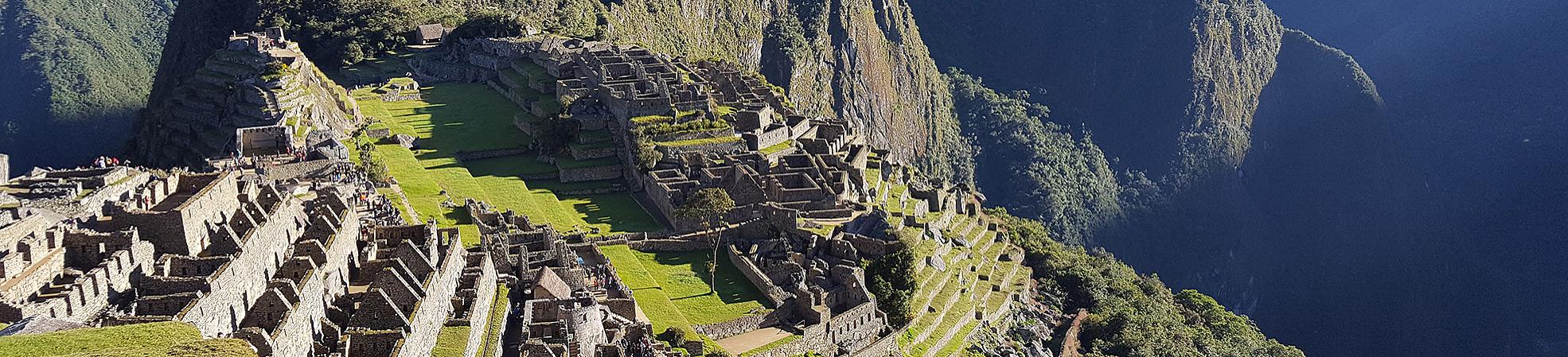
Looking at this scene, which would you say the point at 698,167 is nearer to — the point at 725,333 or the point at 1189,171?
the point at 725,333

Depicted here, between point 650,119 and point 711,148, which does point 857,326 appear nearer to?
point 711,148

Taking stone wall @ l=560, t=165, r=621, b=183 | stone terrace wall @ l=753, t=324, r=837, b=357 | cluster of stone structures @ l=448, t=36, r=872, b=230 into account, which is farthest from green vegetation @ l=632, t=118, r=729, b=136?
stone terrace wall @ l=753, t=324, r=837, b=357

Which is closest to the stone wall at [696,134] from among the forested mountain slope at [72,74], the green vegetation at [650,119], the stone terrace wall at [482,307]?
the green vegetation at [650,119]

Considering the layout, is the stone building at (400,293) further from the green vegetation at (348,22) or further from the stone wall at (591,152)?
the green vegetation at (348,22)

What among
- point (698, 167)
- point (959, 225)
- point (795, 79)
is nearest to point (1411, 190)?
point (795, 79)

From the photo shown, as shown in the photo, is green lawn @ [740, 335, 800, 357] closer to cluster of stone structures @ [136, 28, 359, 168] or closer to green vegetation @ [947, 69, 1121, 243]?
cluster of stone structures @ [136, 28, 359, 168]

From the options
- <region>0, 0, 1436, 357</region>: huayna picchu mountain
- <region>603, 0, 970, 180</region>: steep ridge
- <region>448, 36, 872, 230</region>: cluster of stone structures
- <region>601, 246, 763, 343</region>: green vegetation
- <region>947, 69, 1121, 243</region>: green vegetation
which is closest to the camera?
<region>0, 0, 1436, 357</region>: huayna picchu mountain
